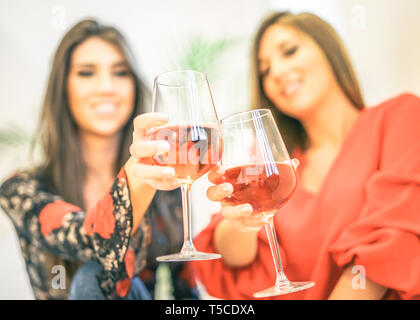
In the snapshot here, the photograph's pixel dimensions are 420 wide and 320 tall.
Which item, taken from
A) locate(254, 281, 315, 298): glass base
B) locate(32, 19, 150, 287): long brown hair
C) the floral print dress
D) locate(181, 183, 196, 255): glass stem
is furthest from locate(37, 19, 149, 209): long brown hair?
locate(254, 281, 315, 298): glass base

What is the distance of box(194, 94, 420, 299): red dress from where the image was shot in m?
1.10

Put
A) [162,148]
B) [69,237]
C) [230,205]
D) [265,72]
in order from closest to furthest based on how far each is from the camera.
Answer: [162,148], [230,205], [69,237], [265,72]

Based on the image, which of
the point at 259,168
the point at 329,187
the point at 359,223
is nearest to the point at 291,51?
the point at 329,187

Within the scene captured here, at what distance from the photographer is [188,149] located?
710 millimetres

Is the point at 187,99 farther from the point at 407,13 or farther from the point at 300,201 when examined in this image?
the point at 407,13

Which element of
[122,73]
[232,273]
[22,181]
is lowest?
[232,273]

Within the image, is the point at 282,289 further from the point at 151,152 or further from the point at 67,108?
the point at 67,108

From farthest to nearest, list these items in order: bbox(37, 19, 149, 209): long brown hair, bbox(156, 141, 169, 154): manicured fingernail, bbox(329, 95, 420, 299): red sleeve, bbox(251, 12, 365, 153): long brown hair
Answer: bbox(37, 19, 149, 209): long brown hair, bbox(251, 12, 365, 153): long brown hair, bbox(329, 95, 420, 299): red sleeve, bbox(156, 141, 169, 154): manicured fingernail

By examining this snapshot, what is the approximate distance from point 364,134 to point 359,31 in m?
0.34

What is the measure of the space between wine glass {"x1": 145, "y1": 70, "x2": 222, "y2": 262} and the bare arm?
1.86 feet

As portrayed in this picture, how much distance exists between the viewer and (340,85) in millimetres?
1321

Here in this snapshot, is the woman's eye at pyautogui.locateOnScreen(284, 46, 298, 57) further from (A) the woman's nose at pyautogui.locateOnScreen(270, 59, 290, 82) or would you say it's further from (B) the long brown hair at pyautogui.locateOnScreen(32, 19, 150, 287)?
(B) the long brown hair at pyautogui.locateOnScreen(32, 19, 150, 287)

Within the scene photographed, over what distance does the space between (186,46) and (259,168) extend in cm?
80

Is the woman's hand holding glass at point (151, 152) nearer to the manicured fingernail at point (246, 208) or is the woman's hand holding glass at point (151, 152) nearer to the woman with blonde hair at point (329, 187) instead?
the manicured fingernail at point (246, 208)
